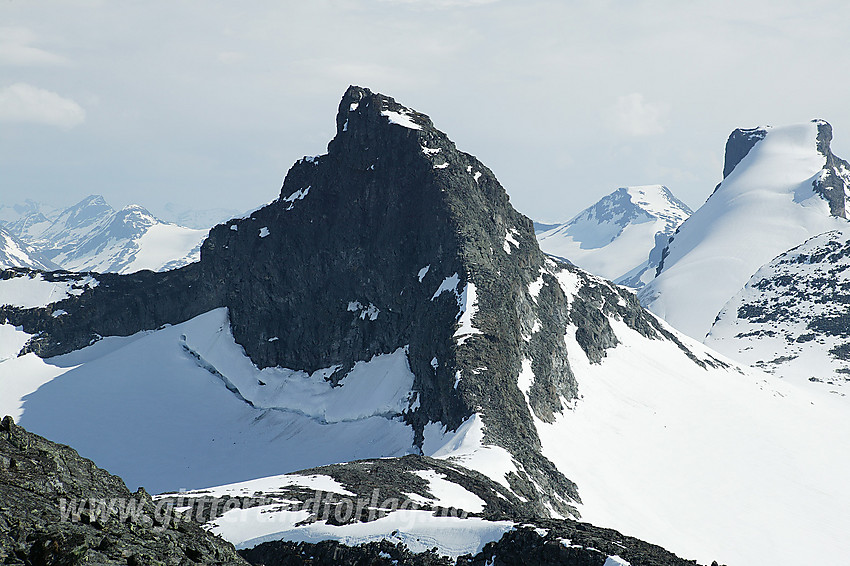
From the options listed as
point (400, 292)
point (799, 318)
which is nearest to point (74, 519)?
point (400, 292)

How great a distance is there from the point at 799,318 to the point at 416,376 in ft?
364

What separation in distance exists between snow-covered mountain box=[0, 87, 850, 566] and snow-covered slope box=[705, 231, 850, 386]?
23093 mm

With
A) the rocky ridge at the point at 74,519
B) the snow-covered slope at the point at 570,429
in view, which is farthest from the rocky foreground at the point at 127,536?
the snow-covered slope at the point at 570,429

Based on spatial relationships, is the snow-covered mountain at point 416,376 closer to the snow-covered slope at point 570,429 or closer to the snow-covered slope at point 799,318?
the snow-covered slope at point 570,429

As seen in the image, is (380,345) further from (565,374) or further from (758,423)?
(758,423)

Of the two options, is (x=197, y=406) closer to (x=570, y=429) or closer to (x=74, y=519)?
(x=570, y=429)

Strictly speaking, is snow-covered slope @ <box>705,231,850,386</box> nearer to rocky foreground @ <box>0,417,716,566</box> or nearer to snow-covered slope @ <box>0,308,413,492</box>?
snow-covered slope @ <box>0,308,413,492</box>

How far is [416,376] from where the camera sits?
7275 cm

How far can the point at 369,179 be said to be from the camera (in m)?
88.2

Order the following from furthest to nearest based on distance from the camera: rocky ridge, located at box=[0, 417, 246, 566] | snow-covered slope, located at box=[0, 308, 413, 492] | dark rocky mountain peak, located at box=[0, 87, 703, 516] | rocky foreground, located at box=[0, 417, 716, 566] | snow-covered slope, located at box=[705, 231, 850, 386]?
snow-covered slope, located at box=[705, 231, 850, 386] → snow-covered slope, located at box=[0, 308, 413, 492] → dark rocky mountain peak, located at box=[0, 87, 703, 516] → rocky foreground, located at box=[0, 417, 716, 566] → rocky ridge, located at box=[0, 417, 246, 566]

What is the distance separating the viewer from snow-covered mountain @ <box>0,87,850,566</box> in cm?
5803

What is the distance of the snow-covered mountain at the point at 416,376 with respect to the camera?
190ft

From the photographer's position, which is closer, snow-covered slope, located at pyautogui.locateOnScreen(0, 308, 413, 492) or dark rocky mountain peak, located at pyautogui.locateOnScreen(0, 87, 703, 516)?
dark rocky mountain peak, located at pyautogui.locateOnScreen(0, 87, 703, 516)

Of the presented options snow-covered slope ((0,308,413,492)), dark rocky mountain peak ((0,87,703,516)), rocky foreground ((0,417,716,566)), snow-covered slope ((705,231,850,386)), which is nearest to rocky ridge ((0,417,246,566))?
rocky foreground ((0,417,716,566))
